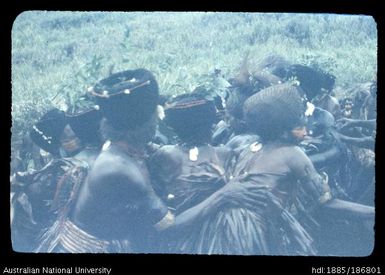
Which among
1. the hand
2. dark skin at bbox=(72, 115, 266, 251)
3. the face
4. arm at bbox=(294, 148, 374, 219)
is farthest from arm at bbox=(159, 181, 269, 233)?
the hand

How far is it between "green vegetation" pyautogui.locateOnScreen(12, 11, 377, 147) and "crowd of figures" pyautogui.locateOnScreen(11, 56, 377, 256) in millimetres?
87

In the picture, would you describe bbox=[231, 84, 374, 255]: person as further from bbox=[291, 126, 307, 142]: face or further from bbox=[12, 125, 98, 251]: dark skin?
bbox=[12, 125, 98, 251]: dark skin

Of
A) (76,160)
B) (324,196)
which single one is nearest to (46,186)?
(76,160)

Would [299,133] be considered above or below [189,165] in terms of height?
above

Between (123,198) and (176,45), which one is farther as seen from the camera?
(176,45)

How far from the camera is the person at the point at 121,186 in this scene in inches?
181

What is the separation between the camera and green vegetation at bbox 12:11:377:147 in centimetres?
466

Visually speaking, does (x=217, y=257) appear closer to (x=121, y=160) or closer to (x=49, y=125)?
(x=121, y=160)

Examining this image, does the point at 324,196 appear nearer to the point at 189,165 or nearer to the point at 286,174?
the point at 286,174

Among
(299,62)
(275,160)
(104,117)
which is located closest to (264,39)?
(299,62)

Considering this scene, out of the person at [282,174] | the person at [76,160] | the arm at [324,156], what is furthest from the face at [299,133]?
the person at [76,160]

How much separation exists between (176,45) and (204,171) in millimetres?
743

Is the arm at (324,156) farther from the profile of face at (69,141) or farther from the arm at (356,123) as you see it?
the profile of face at (69,141)

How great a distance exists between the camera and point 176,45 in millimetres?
4688
